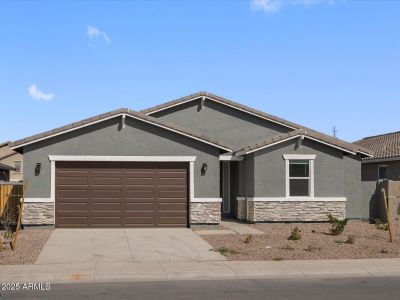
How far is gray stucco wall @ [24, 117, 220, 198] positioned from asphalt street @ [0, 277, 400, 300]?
872cm

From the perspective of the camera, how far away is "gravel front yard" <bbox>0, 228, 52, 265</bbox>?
13.1m

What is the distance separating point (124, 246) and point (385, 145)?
21.1 m

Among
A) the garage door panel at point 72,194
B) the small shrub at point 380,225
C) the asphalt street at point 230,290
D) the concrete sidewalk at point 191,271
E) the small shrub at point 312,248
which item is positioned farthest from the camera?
the small shrub at point 380,225

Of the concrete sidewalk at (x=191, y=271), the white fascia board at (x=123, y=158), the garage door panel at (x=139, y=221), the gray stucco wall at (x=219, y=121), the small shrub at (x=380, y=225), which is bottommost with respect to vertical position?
the concrete sidewalk at (x=191, y=271)

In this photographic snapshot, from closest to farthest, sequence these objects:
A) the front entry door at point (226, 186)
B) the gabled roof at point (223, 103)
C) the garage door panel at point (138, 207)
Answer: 1. the garage door panel at point (138, 207)
2. the gabled roof at point (223, 103)
3. the front entry door at point (226, 186)

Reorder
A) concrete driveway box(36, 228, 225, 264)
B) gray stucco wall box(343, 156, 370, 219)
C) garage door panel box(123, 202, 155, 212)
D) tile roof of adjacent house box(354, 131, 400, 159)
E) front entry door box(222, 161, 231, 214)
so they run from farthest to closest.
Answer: tile roof of adjacent house box(354, 131, 400, 159) → front entry door box(222, 161, 231, 214) → gray stucco wall box(343, 156, 370, 219) → garage door panel box(123, 202, 155, 212) → concrete driveway box(36, 228, 225, 264)

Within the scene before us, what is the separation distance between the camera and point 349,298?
31.0 ft

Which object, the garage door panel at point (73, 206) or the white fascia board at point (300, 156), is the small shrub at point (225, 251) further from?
the white fascia board at point (300, 156)

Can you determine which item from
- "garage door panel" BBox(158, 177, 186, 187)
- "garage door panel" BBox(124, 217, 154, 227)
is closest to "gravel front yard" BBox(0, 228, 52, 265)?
"garage door panel" BBox(124, 217, 154, 227)

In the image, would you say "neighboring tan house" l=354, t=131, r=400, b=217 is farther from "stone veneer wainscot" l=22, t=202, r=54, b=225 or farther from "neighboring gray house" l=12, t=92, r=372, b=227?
"stone veneer wainscot" l=22, t=202, r=54, b=225

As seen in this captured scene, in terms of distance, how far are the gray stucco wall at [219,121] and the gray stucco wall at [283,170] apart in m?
2.82

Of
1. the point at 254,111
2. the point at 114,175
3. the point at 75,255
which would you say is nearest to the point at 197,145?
the point at 114,175

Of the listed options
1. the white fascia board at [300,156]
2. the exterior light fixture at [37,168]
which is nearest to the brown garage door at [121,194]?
the exterior light fixture at [37,168]

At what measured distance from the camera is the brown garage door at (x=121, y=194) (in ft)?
63.1
